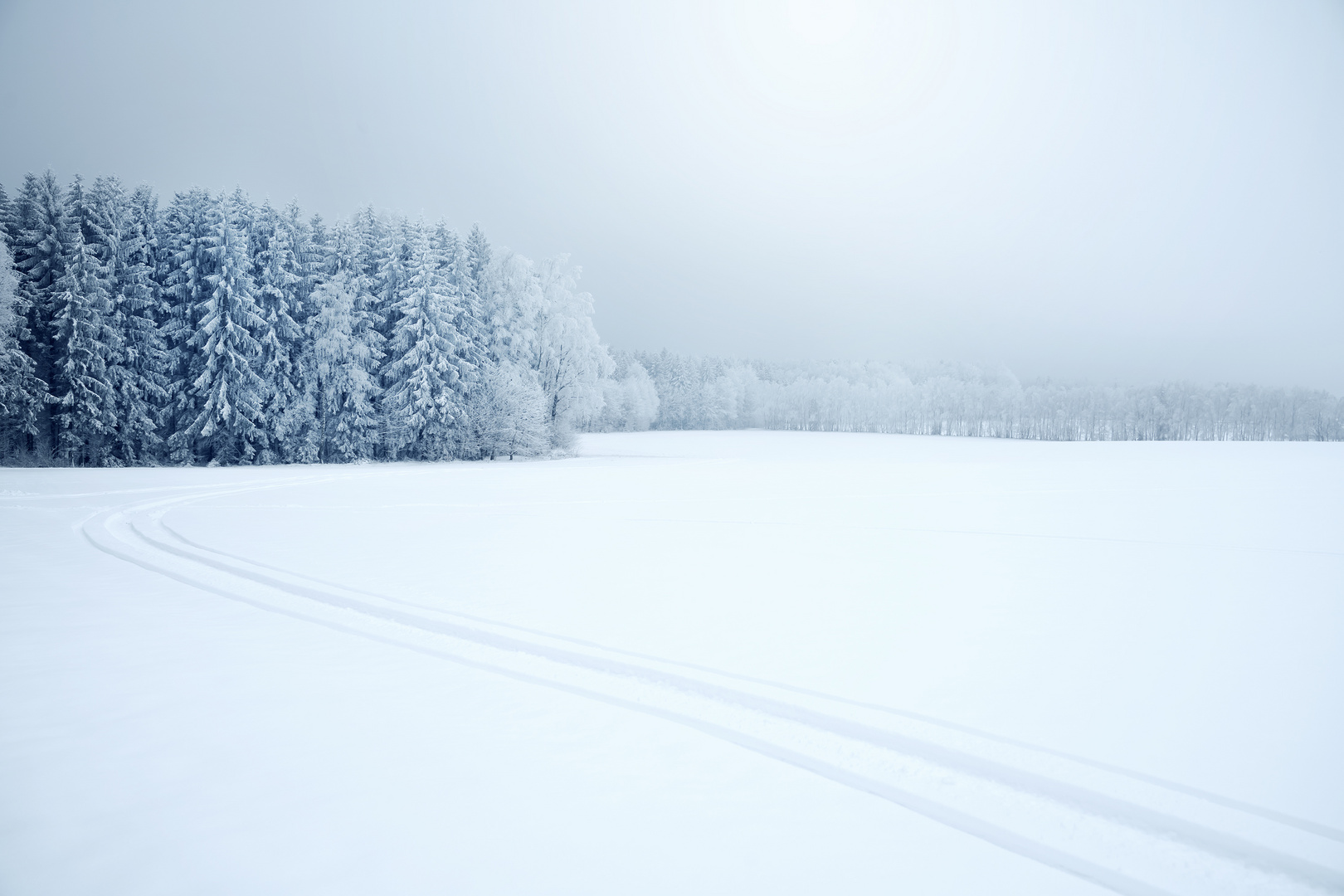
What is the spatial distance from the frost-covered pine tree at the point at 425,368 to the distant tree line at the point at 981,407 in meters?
58.9

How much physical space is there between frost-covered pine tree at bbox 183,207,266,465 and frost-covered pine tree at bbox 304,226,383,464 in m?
2.73

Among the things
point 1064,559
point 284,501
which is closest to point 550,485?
point 284,501

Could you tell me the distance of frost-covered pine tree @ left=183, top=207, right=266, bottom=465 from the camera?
108 ft

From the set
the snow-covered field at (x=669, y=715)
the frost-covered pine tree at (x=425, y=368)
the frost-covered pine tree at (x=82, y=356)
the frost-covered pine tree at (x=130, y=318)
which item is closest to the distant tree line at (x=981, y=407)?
the frost-covered pine tree at (x=425, y=368)

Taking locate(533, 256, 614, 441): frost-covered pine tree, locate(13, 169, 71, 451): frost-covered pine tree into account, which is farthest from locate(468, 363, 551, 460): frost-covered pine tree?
locate(13, 169, 71, 451): frost-covered pine tree

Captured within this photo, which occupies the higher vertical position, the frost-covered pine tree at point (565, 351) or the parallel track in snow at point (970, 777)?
the frost-covered pine tree at point (565, 351)

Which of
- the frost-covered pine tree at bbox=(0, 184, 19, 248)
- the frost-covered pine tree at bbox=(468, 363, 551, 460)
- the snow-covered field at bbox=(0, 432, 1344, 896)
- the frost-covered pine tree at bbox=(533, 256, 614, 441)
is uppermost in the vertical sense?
the frost-covered pine tree at bbox=(0, 184, 19, 248)

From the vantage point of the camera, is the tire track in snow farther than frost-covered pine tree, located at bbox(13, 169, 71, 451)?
No

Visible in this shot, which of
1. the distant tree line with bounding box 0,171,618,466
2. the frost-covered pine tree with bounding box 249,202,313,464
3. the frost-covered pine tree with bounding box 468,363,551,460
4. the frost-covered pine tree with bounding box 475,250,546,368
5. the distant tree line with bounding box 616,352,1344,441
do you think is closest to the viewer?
the distant tree line with bounding box 0,171,618,466

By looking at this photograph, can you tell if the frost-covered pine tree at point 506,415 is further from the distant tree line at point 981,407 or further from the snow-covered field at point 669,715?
the distant tree line at point 981,407

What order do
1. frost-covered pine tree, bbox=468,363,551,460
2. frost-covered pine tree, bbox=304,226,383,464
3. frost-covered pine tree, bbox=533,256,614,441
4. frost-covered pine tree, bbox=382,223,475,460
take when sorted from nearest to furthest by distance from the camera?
frost-covered pine tree, bbox=304,226,383,464
frost-covered pine tree, bbox=382,223,475,460
frost-covered pine tree, bbox=468,363,551,460
frost-covered pine tree, bbox=533,256,614,441

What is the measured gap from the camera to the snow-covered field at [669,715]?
356 cm

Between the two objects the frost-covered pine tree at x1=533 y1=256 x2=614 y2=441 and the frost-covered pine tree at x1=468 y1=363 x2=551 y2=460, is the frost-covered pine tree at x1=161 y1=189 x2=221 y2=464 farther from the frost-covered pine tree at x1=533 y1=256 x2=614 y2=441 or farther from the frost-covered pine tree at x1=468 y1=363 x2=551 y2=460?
the frost-covered pine tree at x1=533 y1=256 x2=614 y2=441

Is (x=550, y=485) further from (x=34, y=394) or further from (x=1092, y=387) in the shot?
(x=1092, y=387)
